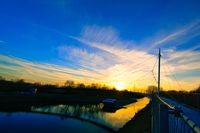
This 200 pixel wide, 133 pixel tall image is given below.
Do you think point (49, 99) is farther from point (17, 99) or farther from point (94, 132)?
point (94, 132)

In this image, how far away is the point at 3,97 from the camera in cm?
7175

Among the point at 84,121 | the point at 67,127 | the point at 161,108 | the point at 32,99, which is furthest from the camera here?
the point at 32,99

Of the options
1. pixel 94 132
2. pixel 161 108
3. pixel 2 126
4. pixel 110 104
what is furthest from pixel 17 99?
pixel 161 108

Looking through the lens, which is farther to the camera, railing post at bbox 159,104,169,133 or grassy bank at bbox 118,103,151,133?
grassy bank at bbox 118,103,151,133

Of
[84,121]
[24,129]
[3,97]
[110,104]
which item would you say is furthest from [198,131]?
[3,97]

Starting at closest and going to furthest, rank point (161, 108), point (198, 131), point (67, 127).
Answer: point (198, 131) → point (161, 108) → point (67, 127)

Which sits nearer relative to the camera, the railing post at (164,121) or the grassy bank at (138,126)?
the railing post at (164,121)

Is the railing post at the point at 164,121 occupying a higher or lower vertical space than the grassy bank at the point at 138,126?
higher

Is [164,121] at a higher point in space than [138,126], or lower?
higher

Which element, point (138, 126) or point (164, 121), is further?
point (138, 126)

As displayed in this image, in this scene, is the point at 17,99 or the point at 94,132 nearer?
the point at 94,132

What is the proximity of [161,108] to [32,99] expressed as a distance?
285ft

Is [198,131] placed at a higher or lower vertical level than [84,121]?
higher

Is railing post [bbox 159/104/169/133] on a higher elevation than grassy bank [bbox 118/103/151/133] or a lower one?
higher
